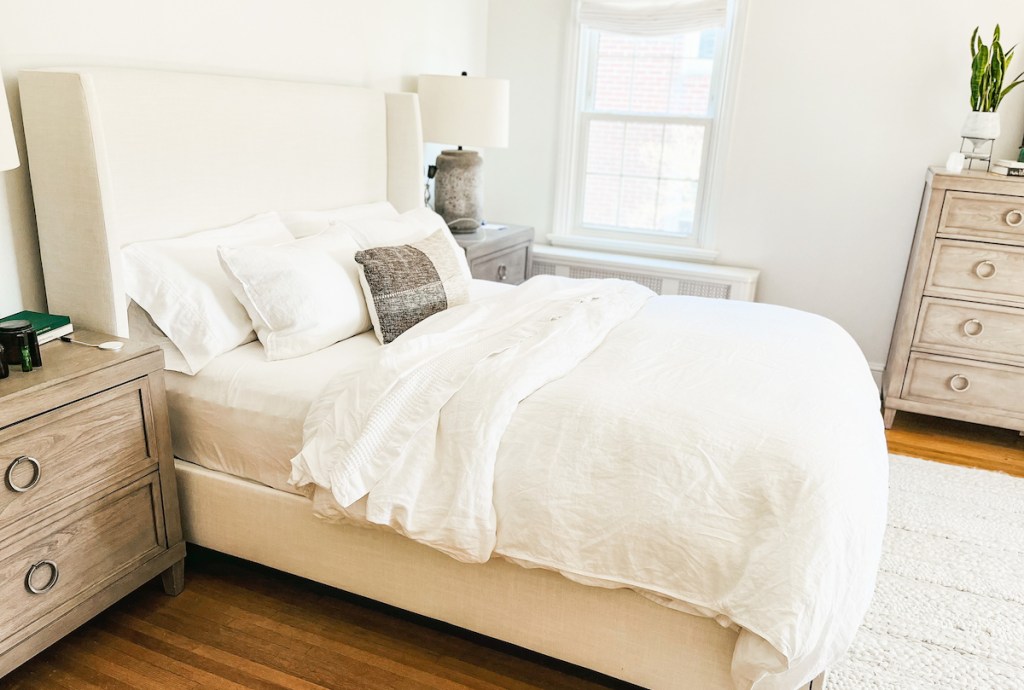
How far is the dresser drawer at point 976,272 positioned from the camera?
3176 mm

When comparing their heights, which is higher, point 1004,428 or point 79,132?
point 79,132

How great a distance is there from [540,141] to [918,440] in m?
2.52

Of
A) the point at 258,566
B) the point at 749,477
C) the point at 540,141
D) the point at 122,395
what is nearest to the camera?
the point at 749,477

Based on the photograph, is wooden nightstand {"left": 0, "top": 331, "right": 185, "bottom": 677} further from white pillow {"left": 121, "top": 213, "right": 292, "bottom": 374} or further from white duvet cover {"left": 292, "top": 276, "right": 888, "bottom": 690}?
white duvet cover {"left": 292, "top": 276, "right": 888, "bottom": 690}

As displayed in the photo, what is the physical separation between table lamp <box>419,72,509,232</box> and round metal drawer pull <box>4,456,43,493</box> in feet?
Result: 7.55

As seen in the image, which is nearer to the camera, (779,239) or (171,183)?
(171,183)

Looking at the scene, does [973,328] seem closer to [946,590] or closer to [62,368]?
[946,590]

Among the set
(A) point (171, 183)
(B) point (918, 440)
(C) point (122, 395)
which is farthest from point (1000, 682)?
(A) point (171, 183)

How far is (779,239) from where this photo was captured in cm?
399

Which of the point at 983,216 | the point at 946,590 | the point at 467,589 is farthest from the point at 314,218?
the point at 983,216

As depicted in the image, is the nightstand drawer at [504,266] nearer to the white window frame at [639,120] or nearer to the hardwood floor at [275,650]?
the white window frame at [639,120]

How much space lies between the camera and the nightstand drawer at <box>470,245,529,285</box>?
3.58 meters

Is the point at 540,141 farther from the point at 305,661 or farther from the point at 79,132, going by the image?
the point at 305,661

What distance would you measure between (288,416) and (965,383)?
2937 millimetres
